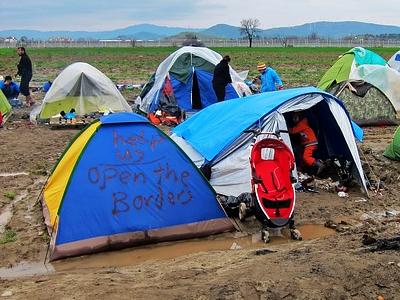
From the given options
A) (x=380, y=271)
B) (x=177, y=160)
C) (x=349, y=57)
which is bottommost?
(x=380, y=271)

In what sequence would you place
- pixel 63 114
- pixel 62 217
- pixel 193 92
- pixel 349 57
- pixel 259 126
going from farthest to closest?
pixel 349 57, pixel 193 92, pixel 63 114, pixel 259 126, pixel 62 217

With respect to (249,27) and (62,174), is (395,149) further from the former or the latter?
(249,27)

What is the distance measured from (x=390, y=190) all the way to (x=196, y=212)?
3.91 metres

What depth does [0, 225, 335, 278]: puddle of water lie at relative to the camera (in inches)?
265

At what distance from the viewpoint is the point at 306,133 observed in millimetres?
10320

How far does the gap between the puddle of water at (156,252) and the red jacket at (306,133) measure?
2.51 m

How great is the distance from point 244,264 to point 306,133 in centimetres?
485

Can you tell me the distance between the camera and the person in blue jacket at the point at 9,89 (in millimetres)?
18600

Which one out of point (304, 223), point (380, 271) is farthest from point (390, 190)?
point (380, 271)

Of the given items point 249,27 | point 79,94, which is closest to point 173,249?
point 79,94

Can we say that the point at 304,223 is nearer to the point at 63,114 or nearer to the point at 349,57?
the point at 63,114

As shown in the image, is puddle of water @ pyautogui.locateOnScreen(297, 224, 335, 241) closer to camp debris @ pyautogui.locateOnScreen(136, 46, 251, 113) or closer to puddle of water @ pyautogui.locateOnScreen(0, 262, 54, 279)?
puddle of water @ pyautogui.locateOnScreen(0, 262, 54, 279)

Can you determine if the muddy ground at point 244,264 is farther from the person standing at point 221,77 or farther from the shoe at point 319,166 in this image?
the person standing at point 221,77

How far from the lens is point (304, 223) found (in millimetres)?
8359
